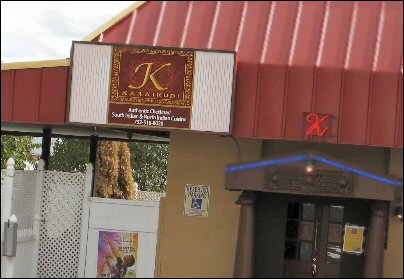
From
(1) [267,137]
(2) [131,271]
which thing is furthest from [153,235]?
(1) [267,137]

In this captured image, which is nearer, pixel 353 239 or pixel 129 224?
pixel 353 239

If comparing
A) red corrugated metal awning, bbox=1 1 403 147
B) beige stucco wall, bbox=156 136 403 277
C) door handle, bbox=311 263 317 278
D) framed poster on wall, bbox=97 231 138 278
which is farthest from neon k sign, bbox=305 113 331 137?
framed poster on wall, bbox=97 231 138 278

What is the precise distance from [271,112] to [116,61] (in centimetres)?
318

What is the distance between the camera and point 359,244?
1221 cm

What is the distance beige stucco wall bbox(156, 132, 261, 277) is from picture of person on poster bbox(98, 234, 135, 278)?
3.73 ft

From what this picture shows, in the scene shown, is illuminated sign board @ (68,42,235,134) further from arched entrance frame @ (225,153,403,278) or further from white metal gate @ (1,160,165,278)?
white metal gate @ (1,160,165,278)

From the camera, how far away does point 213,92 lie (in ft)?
38.1

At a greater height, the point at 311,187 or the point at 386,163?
the point at 386,163

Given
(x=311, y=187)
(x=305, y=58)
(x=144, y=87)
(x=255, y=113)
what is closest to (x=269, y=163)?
(x=311, y=187)

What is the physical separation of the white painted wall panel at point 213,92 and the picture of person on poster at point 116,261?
12.5ft

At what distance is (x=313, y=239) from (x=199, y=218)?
7.92 ft

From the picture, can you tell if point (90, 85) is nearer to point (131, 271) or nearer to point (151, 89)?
point (151, 89)

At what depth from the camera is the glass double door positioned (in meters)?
12.4

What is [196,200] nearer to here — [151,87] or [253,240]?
[253,240]
